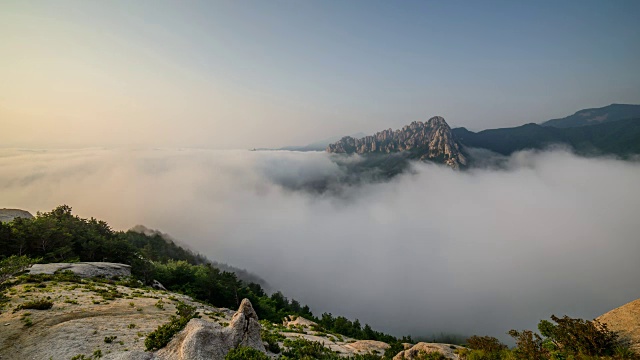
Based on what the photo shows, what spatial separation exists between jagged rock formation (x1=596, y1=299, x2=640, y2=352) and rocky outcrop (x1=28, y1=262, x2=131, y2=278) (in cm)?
7725

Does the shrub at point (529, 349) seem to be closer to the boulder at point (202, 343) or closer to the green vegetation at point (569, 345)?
the green vegetation at point (569, 345)

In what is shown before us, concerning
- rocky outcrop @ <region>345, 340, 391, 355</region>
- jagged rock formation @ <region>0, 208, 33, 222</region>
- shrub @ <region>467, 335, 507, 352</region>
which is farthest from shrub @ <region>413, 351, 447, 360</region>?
jagged rock formation @ <region>0, 208, 33, 222</region>

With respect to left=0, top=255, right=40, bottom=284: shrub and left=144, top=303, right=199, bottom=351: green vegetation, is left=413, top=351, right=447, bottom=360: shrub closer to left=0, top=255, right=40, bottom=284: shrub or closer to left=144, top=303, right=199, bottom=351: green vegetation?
left=144, top=303, right=199, bottom=351: green vegetation

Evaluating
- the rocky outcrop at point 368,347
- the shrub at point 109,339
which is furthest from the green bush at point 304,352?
the shrub at point 109,339

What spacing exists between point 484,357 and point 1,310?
181ft

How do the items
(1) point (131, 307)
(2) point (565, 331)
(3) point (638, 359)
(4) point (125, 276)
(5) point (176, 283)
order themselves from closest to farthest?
(3) point (638, 359) → (2) point (565, 331) → (1) point (131, 307) → (4) point (125, 276) → (5) point (176, 283)

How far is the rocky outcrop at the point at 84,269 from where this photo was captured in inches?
1767

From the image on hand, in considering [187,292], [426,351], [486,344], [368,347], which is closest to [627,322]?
[486,344]

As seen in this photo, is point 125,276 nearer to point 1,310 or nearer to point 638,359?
point 1,310

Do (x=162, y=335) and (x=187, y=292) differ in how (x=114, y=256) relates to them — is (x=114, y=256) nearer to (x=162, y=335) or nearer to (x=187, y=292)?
(x=187, y=292)

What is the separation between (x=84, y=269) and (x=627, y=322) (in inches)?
3180

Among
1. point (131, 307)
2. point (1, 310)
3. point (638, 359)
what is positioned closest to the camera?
point (638, 359)

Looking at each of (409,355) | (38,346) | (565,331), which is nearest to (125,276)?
(38,346)

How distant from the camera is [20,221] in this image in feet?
220
